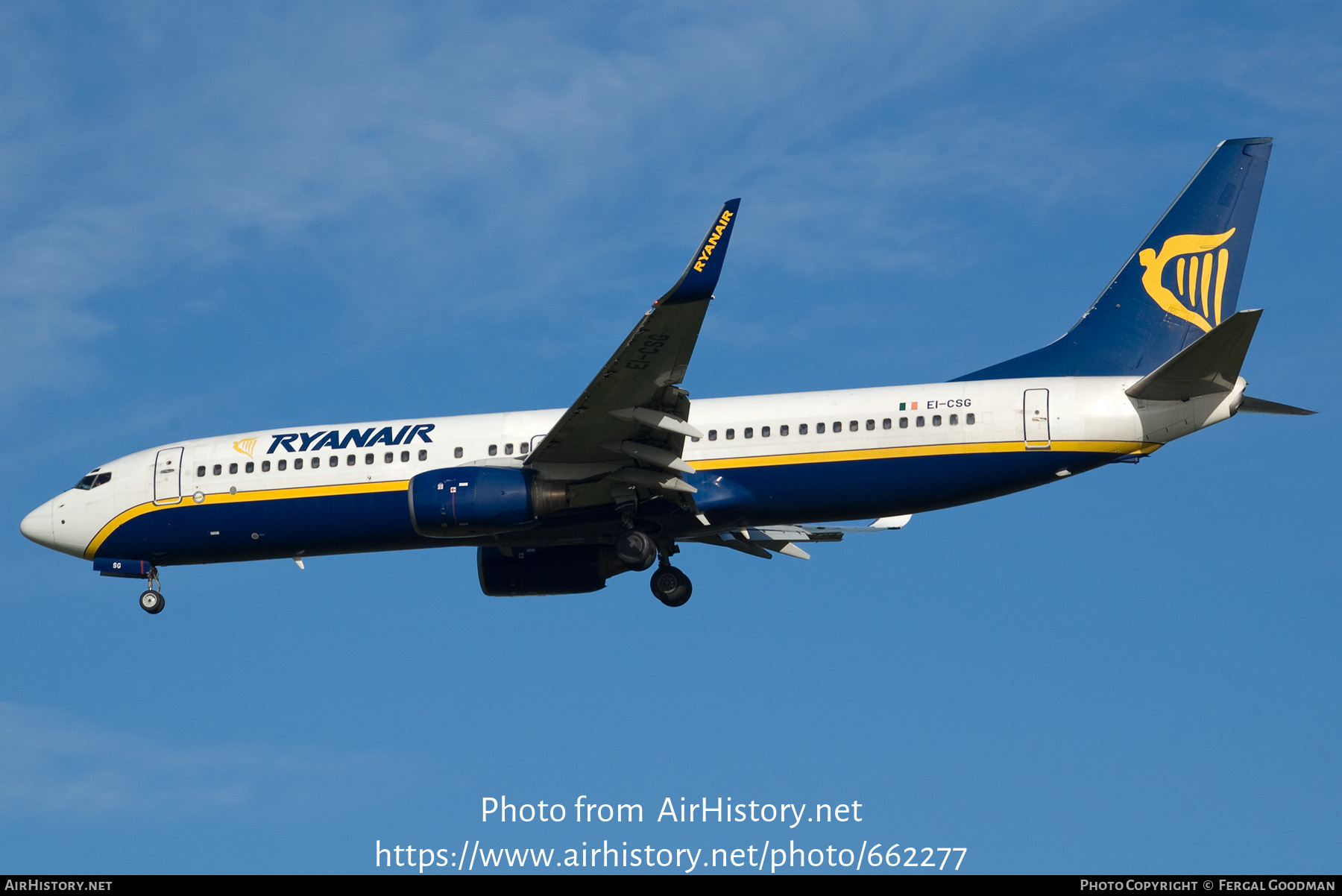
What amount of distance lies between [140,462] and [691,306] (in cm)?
1433

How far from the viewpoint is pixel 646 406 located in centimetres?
2842

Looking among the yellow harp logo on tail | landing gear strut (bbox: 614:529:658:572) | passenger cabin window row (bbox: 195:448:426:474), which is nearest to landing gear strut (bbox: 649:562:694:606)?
landing gear strut (bbox: 614:529:658:572)

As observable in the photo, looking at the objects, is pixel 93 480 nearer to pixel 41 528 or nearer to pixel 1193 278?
pixel 41 528

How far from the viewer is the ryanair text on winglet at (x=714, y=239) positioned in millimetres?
24906

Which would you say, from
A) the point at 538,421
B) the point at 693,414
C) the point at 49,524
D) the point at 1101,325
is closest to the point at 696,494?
the point at 693,414

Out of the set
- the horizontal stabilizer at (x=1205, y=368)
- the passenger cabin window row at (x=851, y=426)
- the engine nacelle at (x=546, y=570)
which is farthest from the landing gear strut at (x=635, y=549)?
the horizontal stabilizer at (x=1205, y=368)

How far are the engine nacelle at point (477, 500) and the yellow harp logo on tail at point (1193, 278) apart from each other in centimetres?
1286

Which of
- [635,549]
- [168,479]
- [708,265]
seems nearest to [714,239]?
[708,265]

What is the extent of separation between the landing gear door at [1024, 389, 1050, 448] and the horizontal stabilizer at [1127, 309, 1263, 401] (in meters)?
1.56

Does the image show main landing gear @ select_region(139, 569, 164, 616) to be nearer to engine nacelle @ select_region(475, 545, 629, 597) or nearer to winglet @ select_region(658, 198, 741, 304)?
engine nacelle @ select_region(475, 545, 629, 597)

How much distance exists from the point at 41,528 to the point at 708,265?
686 inches

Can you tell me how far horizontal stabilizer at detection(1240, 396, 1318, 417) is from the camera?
2939 centimetres

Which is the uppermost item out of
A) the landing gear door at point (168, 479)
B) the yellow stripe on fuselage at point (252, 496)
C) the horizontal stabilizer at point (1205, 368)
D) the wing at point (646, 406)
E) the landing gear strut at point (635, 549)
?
the landing gear door at point (168, 479)

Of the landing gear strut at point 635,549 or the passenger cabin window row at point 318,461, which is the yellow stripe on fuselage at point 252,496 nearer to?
the passenger cabin window row at point 318,461
